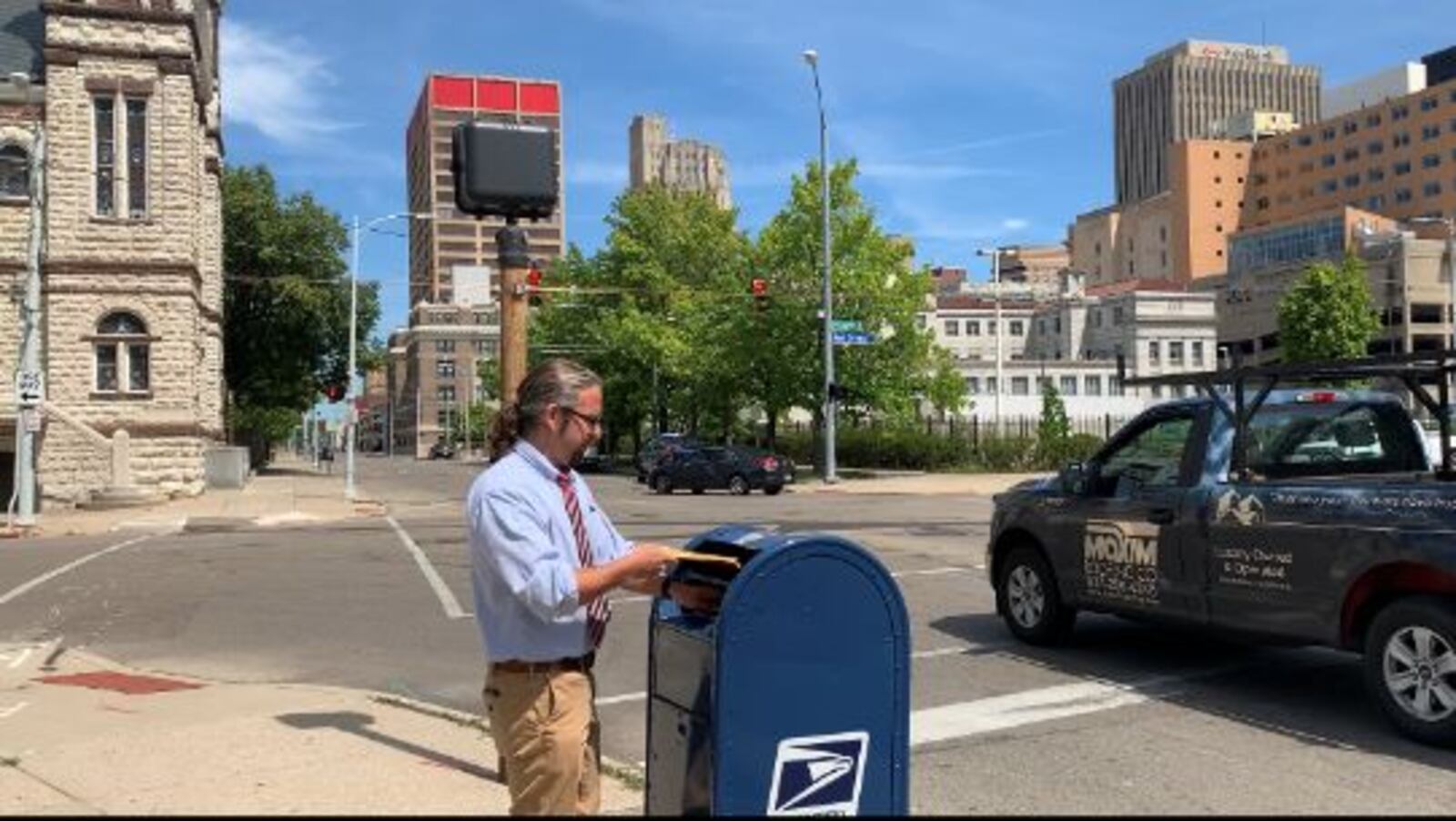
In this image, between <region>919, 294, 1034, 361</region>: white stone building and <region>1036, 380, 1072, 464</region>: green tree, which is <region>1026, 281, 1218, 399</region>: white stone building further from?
<region>1036, 380, 1072, 464</region>: green tree

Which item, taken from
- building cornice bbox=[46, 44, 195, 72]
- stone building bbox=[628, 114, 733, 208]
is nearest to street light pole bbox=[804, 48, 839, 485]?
building cornice bbox=[46, 44, 195, 72]

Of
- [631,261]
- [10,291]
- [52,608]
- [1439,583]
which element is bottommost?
[52,608]

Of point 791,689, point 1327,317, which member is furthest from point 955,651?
point 1327,317

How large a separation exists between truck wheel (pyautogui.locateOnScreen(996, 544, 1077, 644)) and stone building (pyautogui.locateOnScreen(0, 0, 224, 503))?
2977cm

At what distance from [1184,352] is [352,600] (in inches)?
5648

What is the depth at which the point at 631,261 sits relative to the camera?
68500mm

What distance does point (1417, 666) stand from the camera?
727 cm

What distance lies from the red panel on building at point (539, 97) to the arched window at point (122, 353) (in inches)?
828

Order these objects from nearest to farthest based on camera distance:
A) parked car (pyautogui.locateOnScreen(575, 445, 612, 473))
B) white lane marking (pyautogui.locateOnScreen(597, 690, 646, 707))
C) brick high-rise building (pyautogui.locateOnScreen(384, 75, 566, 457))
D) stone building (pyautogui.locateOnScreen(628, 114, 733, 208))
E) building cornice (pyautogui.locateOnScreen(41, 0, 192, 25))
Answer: white lane marking (pyautogui.locateOnScreen(597, 690, 646, 707)) < brick high-rise building (pyautogui.locateOnScreen(384, 75, 566, 457)) < building cornice (pyautogui.locateOnScreen(41, 0, 192, 25)) < parked car (pyautogui.locateOnScreen(575, 445, 612, 473)) < stone building (pyautogui.locateOnScreen(628, 114, 733, 208))

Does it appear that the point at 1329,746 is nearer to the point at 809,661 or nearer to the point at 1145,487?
the point at 1145,487

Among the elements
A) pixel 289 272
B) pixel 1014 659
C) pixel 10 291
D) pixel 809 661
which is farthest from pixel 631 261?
pixel 809 661

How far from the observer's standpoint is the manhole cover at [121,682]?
904cm

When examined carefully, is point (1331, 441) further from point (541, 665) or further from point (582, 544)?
point (541, 665)

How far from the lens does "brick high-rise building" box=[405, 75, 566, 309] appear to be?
1538cm
